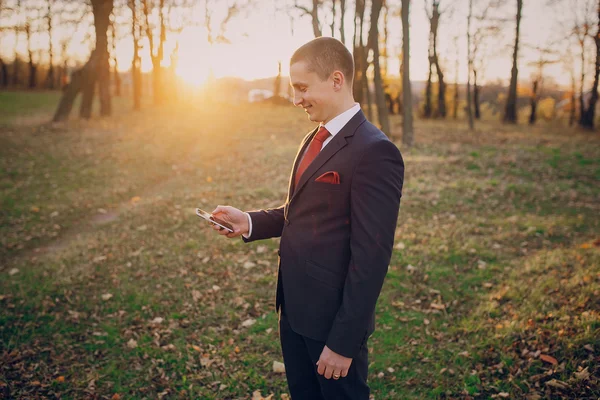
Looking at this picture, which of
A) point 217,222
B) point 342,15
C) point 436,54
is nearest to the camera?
point 217,222

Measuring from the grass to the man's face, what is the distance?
3.14m

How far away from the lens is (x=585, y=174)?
12.3 m

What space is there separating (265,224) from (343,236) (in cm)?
77

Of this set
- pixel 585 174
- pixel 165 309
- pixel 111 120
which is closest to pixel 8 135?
pixel 111 120

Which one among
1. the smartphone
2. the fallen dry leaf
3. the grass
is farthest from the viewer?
the grass

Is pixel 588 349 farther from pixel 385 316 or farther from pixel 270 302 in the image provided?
pixel 270 302

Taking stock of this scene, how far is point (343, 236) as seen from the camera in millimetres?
2287

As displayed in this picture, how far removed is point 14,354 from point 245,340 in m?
2.58

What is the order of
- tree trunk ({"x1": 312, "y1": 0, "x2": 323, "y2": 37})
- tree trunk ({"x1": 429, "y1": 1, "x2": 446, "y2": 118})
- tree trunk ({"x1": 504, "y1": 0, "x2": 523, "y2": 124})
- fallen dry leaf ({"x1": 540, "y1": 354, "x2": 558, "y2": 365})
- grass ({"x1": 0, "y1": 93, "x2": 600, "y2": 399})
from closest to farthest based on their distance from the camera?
1. fallen dry leaf ({"x1": 540, "y1": 354, "x2": 558, "y2": 365})
2. grass ({"x1": 0, "y1": 93, "x2": 600, "y2": 399})
3. tree trunk ({"x1": 312, "y1": 0, "x2": 323, "y2": 37})
4. tree trunk ({"x1": 504, "y1": 0, "x2": 523, "y2": 124})
5. tree trunk ({"x1": 429, "y1": 1, "x2": 446, "y2": 118})

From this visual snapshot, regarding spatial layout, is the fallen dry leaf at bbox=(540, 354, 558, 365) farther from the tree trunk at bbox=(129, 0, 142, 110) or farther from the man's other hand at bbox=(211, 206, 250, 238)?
the tree trunk at bbox=(129, 0, 142, 110)

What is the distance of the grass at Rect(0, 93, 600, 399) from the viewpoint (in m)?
4.29

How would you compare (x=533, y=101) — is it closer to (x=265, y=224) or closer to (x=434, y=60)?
(x=434, y=60)

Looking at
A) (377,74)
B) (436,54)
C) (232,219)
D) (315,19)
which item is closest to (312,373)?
(232,219)

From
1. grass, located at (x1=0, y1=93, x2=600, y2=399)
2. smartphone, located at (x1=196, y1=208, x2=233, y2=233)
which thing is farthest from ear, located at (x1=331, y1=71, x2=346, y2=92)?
grass, located at (x1=0, y1=93, x2=600, y2=399)
